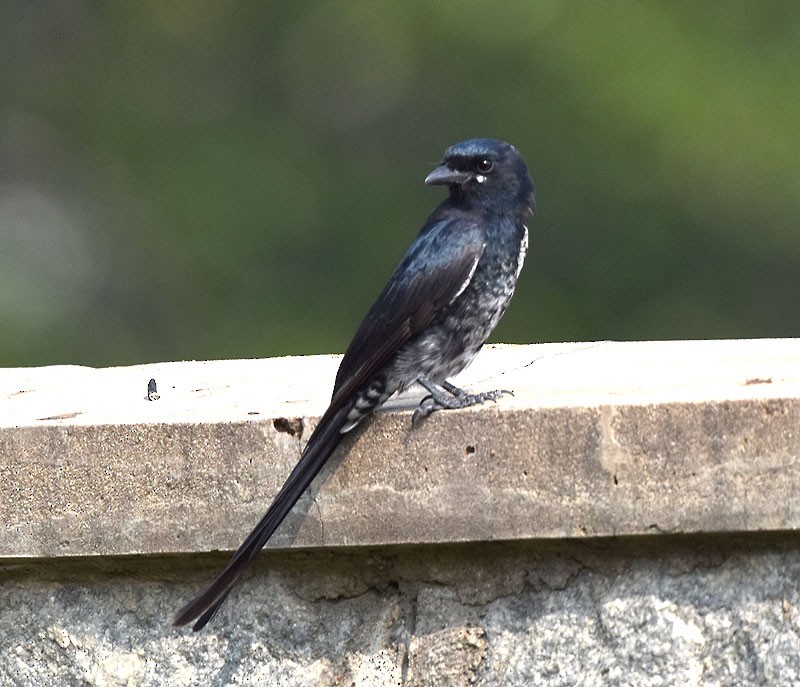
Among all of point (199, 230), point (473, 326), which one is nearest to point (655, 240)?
point (199, 230)

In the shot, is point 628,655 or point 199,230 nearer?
point 628,655

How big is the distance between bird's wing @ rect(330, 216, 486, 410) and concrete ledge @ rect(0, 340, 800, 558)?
272 mm

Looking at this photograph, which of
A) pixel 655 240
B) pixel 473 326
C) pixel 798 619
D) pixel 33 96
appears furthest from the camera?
pixel 33 96

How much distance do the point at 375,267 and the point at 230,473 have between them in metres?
8.46

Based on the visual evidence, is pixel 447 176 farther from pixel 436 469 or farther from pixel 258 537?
pixel 258 537

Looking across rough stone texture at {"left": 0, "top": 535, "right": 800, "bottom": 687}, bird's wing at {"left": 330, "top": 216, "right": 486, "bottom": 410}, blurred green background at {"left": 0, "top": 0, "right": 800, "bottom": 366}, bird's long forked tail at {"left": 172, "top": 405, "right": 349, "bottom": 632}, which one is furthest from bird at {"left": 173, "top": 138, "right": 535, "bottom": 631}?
blurred green background at {"left": 0, "top": 0, "right": 800, "bottom": 366}

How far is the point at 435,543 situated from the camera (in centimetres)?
272

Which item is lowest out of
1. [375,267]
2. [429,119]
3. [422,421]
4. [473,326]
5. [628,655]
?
[628,655]

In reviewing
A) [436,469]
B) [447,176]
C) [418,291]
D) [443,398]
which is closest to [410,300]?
[418,291]

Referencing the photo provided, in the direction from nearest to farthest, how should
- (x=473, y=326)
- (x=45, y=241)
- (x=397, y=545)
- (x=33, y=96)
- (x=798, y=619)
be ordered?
(x=798, y=619) < (x=397, y=545) < (x=473, y=326) < (x=45, y=241) < (x=33, y=96)

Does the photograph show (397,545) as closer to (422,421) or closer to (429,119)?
(422,421)

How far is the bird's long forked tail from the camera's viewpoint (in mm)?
2717

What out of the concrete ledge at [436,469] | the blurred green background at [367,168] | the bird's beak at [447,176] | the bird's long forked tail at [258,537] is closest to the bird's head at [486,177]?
the bird's beak at [447,176]

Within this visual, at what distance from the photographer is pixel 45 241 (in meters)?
12.2
